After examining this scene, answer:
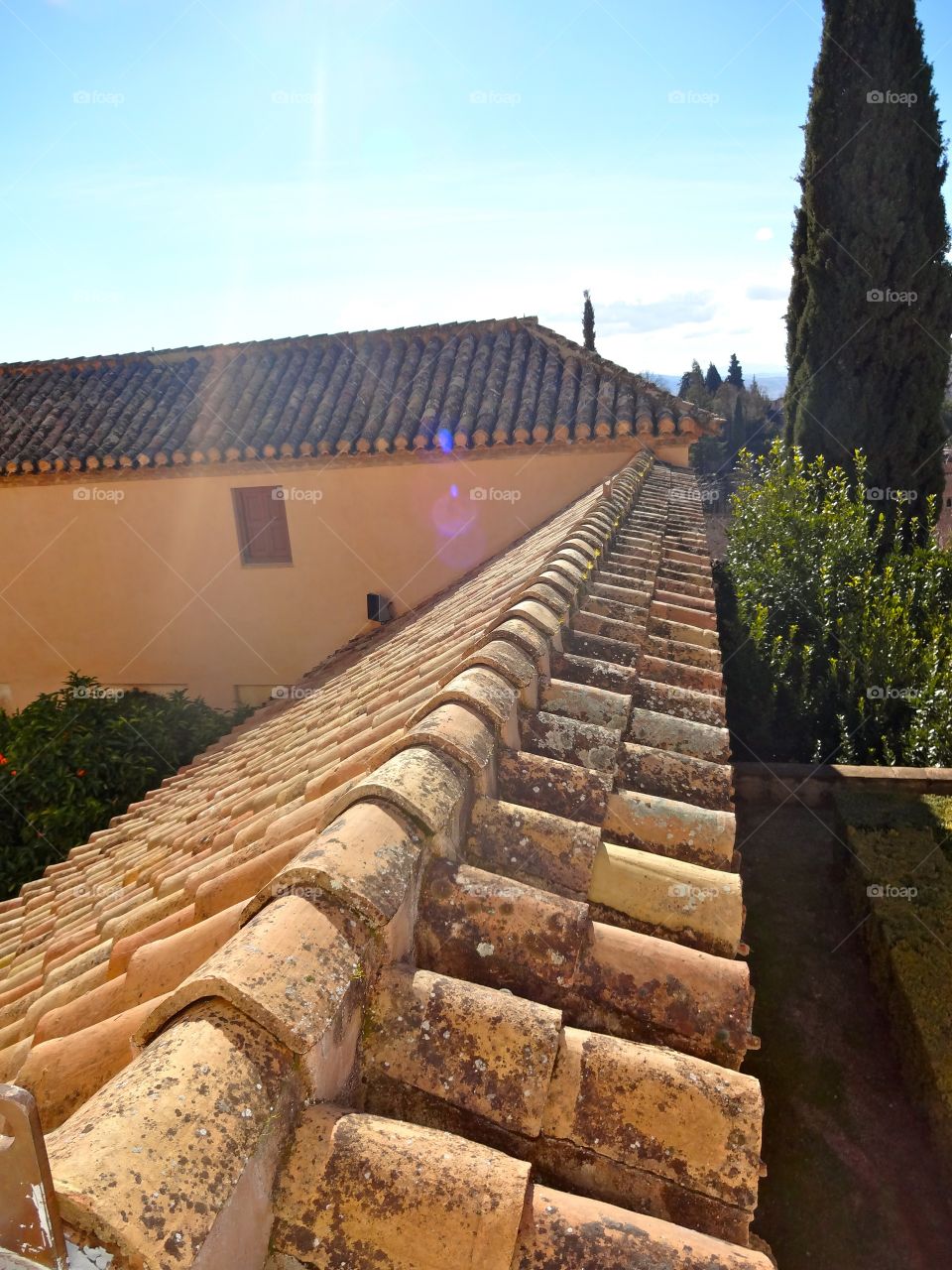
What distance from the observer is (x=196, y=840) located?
3.36m

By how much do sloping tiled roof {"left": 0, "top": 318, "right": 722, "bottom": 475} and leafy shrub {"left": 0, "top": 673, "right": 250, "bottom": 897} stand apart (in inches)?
134

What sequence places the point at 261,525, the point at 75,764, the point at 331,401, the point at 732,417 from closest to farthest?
the point at 75,764 → the point at 331,401 → the point at 261,525 → the point at 732,417

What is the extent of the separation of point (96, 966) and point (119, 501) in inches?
392

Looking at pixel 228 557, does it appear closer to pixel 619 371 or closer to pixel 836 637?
pixel 619 371

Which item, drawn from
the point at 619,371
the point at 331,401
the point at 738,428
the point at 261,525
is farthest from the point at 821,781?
the point at 738,428

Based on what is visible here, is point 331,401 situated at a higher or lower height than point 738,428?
lower

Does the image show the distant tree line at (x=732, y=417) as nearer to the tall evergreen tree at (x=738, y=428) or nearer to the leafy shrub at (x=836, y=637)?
the tall evergreen tree at (x=738, y=428)

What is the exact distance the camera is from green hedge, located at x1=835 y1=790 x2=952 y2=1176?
4188mm

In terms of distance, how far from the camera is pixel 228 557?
11.2m

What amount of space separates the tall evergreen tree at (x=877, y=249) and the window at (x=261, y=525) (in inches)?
386

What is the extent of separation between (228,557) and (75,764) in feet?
12.8

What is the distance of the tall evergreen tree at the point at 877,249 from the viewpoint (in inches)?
521

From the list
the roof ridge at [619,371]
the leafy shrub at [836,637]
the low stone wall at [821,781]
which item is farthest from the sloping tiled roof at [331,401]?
the low stone wall at [821,781]

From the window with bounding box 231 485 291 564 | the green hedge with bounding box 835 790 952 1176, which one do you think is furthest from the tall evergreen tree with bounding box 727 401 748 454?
the green hedge with bounding box 835 790 952 1176
